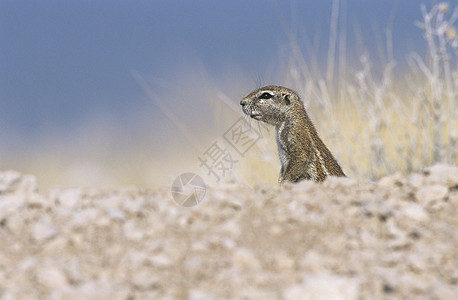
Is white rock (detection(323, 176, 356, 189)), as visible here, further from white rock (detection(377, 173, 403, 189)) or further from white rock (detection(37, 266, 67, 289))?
white rock (detection(37, 266, 67, 289))

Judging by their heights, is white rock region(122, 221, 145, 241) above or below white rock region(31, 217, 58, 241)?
below

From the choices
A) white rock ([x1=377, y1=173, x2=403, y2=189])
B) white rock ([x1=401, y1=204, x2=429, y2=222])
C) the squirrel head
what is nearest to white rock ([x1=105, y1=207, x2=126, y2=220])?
white rock ([x1=401, y1=204, x2=429, y2=222])

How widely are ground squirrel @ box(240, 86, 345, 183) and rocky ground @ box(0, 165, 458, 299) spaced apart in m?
2.45

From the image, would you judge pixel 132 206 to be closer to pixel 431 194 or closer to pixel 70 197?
pixel 70 197

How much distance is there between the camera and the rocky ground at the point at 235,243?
263cm

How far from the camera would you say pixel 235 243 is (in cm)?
291

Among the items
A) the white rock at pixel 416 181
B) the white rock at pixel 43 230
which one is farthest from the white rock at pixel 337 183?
the white rock at pixel 43 230

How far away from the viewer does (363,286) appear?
2.61 meters

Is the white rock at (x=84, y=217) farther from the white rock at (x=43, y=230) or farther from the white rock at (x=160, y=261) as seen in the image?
the white rock at (x=160, y=261)

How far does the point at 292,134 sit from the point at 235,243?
143 inches

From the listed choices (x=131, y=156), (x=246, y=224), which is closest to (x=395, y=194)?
(x=246, y=224)

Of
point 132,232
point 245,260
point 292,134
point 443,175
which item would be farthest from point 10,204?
point 292,134

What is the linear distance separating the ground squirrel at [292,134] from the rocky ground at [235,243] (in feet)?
8.03

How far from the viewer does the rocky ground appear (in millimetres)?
2627
